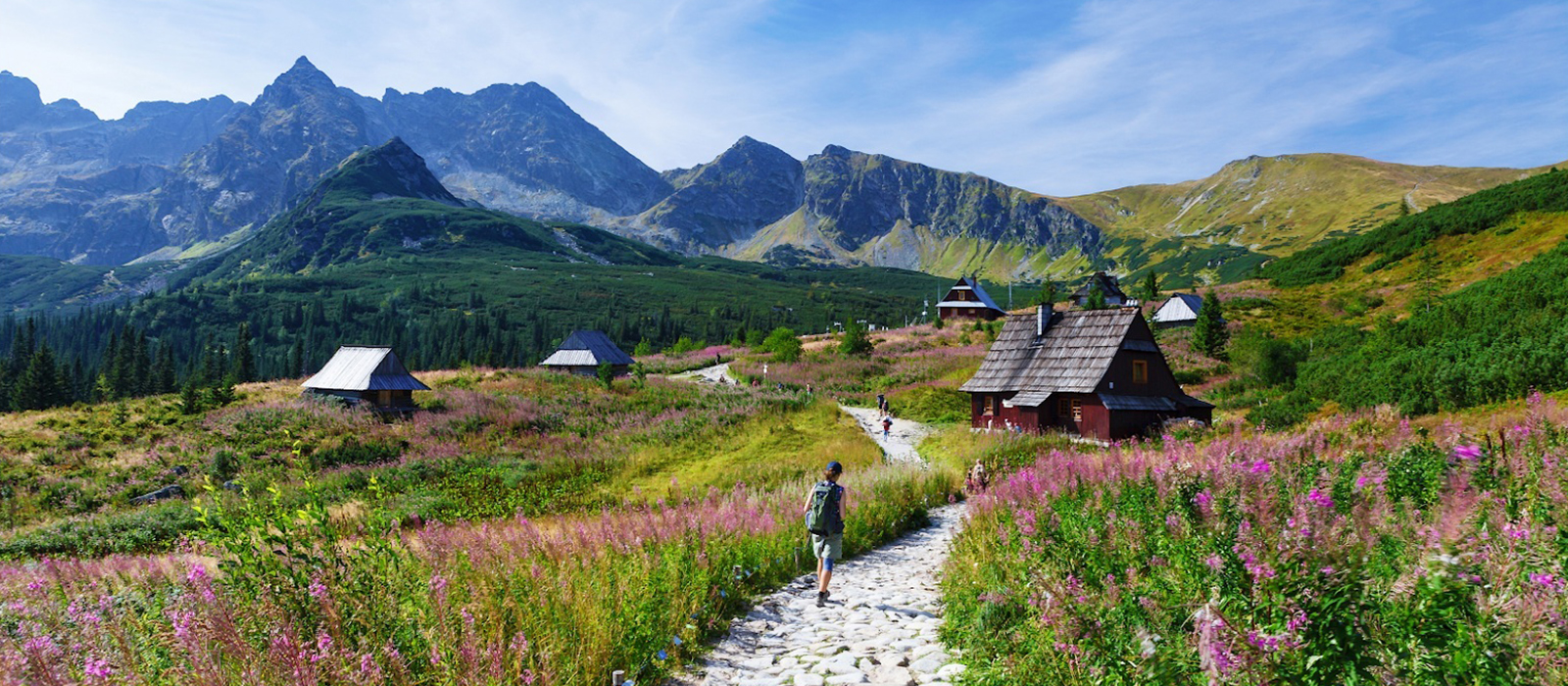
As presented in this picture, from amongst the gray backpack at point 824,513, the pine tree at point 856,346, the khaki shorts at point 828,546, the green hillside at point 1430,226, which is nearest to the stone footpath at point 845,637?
the khaki shorts at point 828,546

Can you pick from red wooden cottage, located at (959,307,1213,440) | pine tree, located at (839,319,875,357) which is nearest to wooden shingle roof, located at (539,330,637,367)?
pine tree, located at (839,319,875,357)

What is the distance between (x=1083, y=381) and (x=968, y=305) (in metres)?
71.0

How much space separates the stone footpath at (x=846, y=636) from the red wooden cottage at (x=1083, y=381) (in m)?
21.6

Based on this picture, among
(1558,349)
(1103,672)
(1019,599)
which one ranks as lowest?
(1019,599)

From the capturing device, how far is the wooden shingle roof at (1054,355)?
1235 inches

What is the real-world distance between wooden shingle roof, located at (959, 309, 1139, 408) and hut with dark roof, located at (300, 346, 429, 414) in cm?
3137

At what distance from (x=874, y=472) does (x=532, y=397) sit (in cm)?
3169

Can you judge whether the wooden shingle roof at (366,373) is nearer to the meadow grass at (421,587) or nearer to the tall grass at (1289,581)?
the meadow grass at (421,587)

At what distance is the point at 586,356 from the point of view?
6372 centimetres

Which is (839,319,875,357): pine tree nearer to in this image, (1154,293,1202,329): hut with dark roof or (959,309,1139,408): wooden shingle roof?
(959,309,1139,408): wooden shingle roof

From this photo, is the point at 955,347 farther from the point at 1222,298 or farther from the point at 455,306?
the point at 455,306

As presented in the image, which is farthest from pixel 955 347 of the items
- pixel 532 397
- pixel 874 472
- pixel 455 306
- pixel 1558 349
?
pixel 455 306

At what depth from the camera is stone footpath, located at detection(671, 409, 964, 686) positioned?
623 cm

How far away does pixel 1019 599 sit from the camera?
6.41 metres
